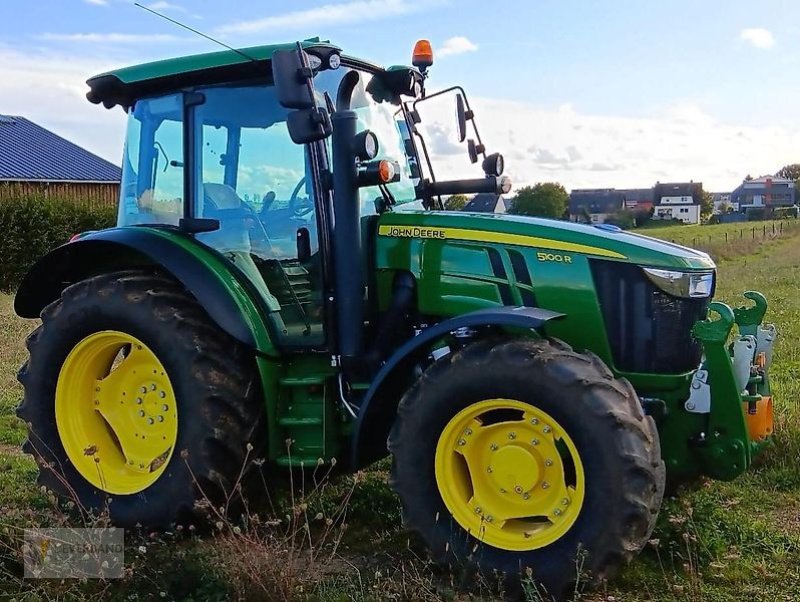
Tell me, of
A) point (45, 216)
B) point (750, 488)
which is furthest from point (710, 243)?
point (750, 488)

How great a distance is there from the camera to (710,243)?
1448 inches

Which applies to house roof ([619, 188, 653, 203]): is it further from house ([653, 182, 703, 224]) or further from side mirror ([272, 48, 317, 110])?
side mirror ([272, 48, 317, 110])

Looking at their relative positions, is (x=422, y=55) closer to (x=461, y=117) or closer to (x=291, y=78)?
(x=461, y=117)

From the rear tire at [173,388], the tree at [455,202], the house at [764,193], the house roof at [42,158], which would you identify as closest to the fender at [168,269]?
the rear tire at [173,388]

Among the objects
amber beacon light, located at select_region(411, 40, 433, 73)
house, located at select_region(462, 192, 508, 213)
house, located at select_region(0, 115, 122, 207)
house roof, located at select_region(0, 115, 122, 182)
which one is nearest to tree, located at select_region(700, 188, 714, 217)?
house roof, located at select_region(0, 115, 122, 182)

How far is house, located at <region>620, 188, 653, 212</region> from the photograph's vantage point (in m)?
77.1

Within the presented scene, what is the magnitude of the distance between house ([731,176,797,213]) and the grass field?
9300cm

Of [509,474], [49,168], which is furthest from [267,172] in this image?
[49,168]

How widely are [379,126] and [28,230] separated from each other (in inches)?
726

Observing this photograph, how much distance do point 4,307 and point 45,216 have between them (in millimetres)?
5775

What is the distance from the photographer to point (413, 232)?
14.6 feet

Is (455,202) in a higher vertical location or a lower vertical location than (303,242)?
higher

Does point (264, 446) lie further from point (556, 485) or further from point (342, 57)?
point (342, 57)

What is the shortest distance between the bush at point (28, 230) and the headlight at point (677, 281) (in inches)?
737
